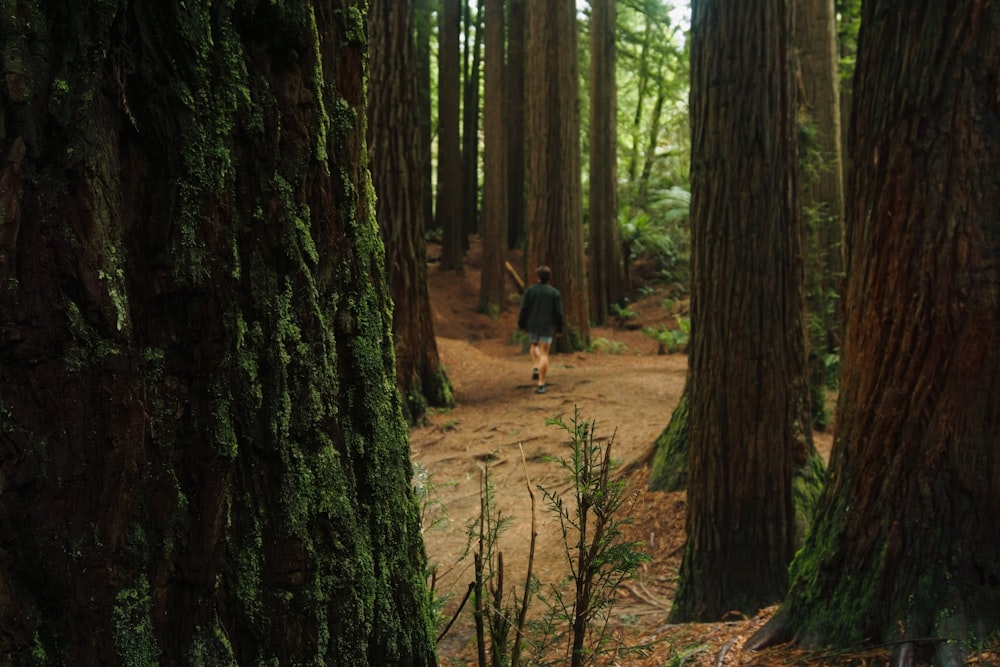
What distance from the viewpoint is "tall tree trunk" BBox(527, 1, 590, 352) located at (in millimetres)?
16953

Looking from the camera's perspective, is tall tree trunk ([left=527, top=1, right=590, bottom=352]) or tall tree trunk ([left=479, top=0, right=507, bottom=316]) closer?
tall tree trunk ([left=527, top=1, right=590, bottom=352])

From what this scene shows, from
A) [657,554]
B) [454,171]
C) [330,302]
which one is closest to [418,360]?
[657,554]

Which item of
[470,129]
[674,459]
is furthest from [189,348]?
[470,129]

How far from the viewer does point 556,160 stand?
17234 mm

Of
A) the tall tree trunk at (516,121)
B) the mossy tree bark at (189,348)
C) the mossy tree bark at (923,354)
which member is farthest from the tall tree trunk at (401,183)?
the tall tree trunk at (516,121)

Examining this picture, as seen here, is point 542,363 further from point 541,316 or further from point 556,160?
point 556,160

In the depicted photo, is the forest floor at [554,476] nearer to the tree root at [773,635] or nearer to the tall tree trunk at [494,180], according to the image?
the tree root at [773,635]

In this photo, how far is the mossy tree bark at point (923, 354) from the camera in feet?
10.9

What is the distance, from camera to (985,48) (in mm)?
3312

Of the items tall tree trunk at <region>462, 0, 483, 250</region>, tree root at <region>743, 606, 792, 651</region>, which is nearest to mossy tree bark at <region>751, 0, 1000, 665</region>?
tree root at <region>743, 606, 792, 651</region>

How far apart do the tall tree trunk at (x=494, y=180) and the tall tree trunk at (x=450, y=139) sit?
2071mm

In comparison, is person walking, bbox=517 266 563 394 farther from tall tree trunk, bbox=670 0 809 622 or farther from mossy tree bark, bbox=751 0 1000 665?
mossy tree bark, bbox=751 0 1000 665

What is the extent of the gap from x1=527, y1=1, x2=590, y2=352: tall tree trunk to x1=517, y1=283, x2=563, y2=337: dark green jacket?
3.79 metres

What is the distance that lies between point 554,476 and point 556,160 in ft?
30.2
